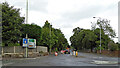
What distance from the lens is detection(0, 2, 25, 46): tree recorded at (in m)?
26.5

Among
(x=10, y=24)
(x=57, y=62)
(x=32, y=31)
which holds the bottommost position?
(x=57, y=62)

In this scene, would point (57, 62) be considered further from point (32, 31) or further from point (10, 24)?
point (32, 31)

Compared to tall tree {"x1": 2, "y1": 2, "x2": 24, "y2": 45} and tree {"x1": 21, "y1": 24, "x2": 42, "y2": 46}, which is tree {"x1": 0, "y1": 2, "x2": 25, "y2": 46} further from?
tree {"x1": 21, "y1": 24, "x2": 42, "y2": 46}

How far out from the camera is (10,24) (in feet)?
89.1

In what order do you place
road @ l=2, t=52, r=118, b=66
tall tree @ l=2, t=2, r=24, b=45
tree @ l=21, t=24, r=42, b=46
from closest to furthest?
road @ l=2, t=52, r=118, b=66 → tall tree @ l=2, t=2, r=24, b=45 → tree @ l=21, t=24, r=42, b=46

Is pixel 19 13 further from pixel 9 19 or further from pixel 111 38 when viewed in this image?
pixel 111 38

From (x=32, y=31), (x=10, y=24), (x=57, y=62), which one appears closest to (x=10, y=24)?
(x=10, y=24)

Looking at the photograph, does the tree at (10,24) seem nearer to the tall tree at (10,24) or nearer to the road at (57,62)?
the tall tree at (10,24)

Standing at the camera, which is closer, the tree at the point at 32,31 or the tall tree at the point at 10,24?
the tall tree at the point at 10,24

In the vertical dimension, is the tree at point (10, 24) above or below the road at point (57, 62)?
above

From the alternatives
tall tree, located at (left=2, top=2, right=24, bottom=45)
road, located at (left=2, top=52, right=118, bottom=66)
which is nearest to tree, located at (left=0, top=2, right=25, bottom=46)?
tall tree, located at (left=2, top=2, right=24, bottom=45)

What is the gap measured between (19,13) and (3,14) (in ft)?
11.8

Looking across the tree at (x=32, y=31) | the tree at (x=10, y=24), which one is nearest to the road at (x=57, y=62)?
the tree at (x=10, y=24)

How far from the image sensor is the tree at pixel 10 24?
86.9 feet
